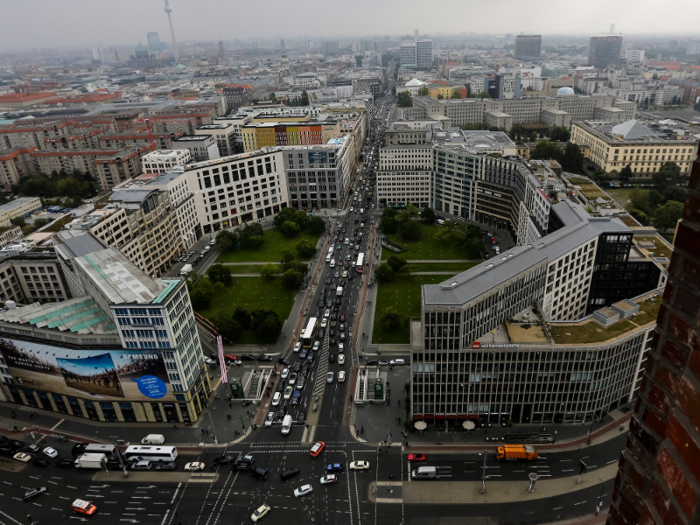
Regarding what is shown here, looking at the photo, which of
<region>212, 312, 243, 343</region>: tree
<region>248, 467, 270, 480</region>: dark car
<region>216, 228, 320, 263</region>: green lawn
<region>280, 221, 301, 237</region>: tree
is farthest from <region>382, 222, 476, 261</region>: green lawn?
<region>248, 467, 270, 480</region>: dark car

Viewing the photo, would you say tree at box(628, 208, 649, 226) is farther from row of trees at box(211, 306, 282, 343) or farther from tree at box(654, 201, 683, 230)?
row of trees at box(211, 306, 282, 343)

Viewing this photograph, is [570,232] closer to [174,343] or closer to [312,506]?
[312,506]

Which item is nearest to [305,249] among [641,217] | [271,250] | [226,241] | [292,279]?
[271,250]

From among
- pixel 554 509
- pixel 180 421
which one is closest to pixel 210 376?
pixel 180 421

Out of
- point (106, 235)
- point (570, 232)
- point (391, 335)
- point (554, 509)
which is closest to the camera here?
point (554, 509)

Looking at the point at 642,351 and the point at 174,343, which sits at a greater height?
the point at 174,343

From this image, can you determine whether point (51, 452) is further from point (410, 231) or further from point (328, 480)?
point (410, 231)
